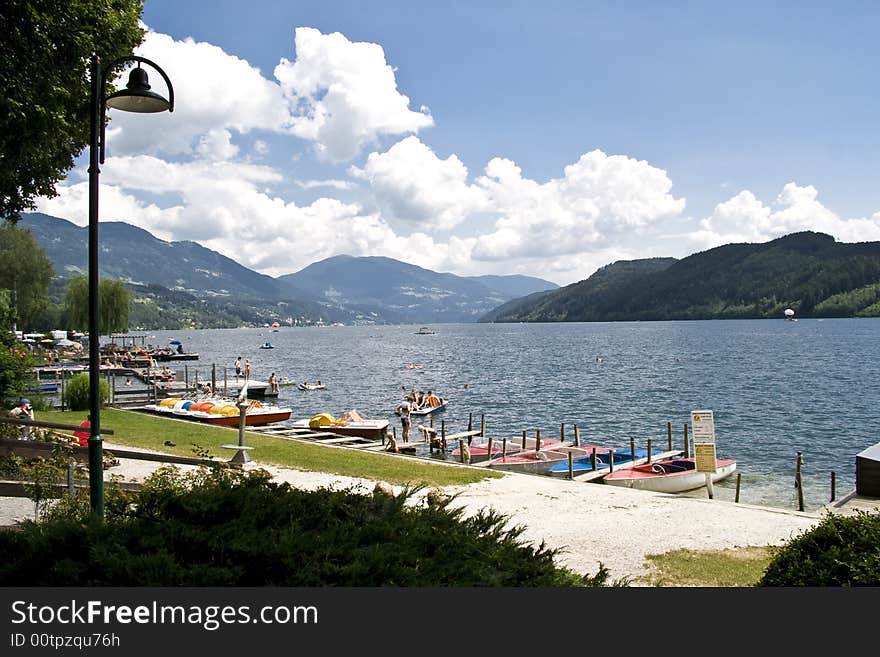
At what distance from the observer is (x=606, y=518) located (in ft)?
43.6

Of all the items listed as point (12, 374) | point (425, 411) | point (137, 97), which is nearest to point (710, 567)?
point (137, 97)

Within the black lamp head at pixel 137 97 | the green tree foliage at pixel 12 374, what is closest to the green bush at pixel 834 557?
the black lamp head at pixel 137 97

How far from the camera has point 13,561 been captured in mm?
4871

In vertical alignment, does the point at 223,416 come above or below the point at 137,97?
below

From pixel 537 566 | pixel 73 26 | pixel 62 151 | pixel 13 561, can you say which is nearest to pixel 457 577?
pixel 537 566

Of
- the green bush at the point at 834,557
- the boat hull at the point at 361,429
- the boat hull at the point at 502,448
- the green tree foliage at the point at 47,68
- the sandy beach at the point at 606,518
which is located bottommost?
the boat hull at the point at 502,448

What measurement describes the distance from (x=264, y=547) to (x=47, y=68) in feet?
36.1

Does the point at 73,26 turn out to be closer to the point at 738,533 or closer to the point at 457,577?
the point at 457,577

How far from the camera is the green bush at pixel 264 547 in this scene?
4.60 metres

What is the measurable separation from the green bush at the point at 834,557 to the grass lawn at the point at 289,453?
9.15 meters

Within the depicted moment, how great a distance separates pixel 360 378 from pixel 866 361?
66.5 m

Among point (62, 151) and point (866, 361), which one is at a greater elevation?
point (62, 151)

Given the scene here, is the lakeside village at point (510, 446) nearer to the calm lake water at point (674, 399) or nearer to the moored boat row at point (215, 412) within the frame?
the moored boat row at point (215, 412)

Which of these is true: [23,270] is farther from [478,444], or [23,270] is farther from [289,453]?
[289,453]
